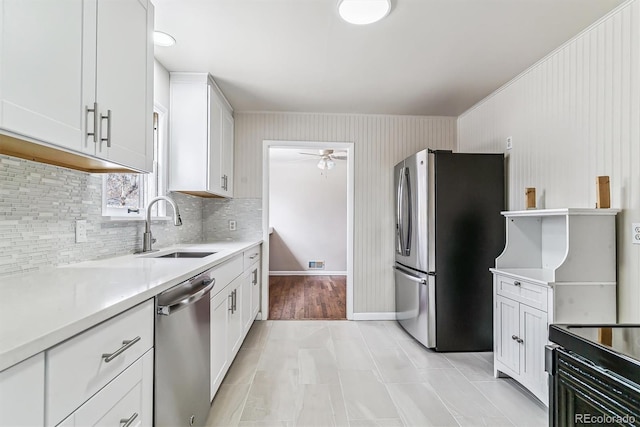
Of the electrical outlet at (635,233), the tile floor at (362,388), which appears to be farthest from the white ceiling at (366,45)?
the tile floor at (362,388)

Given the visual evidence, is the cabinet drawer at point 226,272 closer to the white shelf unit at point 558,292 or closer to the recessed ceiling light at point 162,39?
the recessed ceiling light at point 162,39

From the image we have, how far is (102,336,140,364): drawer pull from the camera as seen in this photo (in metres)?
0.82

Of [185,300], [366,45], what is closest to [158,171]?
[185,300]

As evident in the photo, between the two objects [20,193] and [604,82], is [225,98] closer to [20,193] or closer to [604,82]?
[20,193]

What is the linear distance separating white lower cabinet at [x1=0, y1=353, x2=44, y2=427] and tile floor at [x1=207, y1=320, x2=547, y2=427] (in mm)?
1320

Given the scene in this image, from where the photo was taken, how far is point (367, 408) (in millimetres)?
1845

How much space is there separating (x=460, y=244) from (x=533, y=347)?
0.98m

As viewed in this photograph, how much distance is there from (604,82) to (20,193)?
3.14m

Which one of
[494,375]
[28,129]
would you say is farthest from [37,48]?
[494,375]

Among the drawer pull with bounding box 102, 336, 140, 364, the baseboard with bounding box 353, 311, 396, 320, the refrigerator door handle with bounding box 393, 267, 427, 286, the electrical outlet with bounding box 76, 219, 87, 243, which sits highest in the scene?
the electrical outlet with bounding box 76, 219, 87, 243

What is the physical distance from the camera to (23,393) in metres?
0.59

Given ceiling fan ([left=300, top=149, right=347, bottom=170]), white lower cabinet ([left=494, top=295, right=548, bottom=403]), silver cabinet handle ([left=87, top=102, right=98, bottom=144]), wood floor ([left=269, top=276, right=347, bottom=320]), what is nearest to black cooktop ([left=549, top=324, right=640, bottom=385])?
white lower cabinet ([left=494, top=295, right=548, bottom=403])

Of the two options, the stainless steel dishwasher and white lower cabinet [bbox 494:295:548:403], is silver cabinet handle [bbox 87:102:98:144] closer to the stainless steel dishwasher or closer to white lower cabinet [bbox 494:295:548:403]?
the stainless steel dishwasher

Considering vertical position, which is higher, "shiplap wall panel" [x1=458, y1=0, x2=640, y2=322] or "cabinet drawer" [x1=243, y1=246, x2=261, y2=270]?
"shiplap wall panel" [x1=458, y1=0, x2=640, y2=322]
